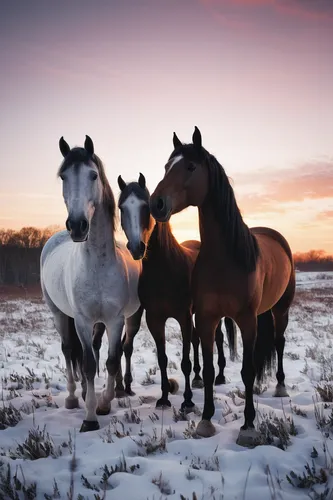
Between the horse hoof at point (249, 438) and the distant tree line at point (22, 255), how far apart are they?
118 feet

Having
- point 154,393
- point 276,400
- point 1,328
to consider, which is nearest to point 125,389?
point 154,393

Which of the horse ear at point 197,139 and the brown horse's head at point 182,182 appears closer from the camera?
the brown horse's head at point 182,182

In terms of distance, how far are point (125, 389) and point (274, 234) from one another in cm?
297

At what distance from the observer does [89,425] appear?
378 cm

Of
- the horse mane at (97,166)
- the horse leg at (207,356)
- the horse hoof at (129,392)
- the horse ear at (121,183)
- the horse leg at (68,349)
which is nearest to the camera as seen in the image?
the horse leg at (207,356)

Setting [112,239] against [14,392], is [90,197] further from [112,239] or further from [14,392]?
[14,392]

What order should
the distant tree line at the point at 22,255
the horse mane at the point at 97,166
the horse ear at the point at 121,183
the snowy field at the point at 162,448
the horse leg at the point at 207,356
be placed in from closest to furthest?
1. the snowy field at the point at 162,448
2. the horse leg at the point at 207,356
3. the horse mane at the point at 97,166
4. the horse ear at the point at 121,183
5. the distant tree line at the point at 22,255

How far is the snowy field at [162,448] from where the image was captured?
246 cm

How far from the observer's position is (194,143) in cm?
335

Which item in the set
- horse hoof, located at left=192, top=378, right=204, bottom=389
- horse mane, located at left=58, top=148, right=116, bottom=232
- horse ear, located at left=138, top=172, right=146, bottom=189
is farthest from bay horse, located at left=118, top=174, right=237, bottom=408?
horse hoof, located at left=192, top=378, right=204, bottom=389

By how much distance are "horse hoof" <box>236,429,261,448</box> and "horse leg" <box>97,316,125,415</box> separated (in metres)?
1.62

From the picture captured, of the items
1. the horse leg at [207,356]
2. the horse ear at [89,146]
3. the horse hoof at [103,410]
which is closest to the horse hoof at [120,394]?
the horse hoof at [103,410]

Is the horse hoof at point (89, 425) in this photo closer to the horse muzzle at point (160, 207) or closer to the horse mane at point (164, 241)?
the horse mane at point (164, 241)

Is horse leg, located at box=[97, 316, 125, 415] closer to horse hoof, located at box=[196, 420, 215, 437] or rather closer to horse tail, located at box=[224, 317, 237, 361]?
horse hoof, located at box=[196, 420, 215, 437]
